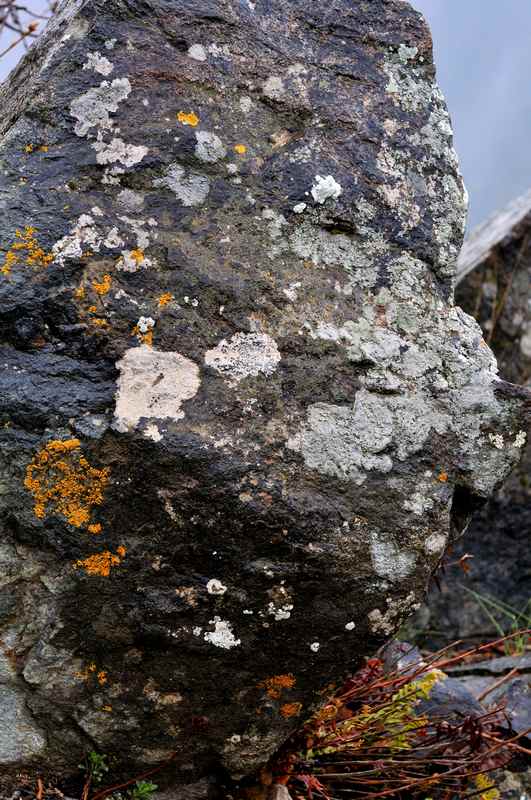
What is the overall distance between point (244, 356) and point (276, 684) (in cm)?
87

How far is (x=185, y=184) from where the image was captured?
222 cm

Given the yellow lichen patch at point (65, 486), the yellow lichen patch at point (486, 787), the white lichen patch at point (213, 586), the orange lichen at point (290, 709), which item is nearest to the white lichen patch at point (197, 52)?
the yellow lichen patch at point (65, 486)

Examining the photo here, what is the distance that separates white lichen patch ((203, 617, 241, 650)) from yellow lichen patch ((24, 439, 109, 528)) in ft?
1.38

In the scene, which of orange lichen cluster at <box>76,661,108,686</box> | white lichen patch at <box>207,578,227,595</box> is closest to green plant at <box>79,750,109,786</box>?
orange lichen cluster at <box>76,661,108,686</box>

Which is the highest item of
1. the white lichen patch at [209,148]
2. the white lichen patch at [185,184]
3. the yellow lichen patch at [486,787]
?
the white lichen patch at [209,148]

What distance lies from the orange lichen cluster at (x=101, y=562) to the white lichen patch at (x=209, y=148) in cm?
105

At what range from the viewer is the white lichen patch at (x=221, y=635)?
2135mm

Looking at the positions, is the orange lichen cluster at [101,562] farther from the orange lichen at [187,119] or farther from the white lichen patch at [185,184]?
the orange lichen at [187,119]

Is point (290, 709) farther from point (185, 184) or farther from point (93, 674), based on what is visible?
point (185, 184)

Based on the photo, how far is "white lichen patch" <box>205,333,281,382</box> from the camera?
2.13 metres

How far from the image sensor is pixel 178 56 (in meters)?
2.31

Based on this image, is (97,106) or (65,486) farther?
(97,106)

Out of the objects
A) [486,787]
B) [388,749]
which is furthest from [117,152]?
[486,787]

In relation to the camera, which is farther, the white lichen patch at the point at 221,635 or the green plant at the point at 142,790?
the green plant at the point at 142,790
